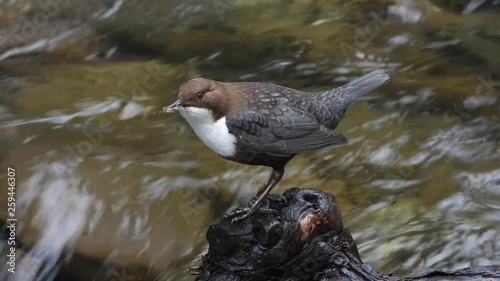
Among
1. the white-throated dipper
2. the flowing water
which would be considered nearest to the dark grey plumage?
the white-throated dipper

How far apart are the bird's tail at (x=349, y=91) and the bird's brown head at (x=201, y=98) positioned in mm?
564

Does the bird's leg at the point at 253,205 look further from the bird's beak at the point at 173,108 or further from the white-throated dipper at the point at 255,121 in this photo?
the bird's beak at the point at 173,108

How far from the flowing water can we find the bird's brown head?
4.63 feet

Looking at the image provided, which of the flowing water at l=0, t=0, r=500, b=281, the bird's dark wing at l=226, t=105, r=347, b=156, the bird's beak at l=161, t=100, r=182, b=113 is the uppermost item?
the bird's beak at l=161, t=100, r=182, b=113

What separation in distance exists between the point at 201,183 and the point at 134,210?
444 millimetres

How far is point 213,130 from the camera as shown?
284 centimetres

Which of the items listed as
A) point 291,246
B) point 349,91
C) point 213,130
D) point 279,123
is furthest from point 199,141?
point 291,246

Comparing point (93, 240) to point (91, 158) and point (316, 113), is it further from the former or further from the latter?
point (316, 113)

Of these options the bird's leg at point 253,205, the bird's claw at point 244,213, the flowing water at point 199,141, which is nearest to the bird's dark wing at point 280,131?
the bird's leg at point 253,205

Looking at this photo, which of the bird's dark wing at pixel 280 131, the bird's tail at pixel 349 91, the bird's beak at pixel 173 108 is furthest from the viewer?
the bird's tail at pixel 349 91

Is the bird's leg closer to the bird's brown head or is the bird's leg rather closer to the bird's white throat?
the bird's white throat

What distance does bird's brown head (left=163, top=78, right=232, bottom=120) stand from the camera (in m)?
2.76

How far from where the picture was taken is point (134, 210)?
4.31 metres

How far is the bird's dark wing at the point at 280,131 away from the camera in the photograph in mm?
2865
